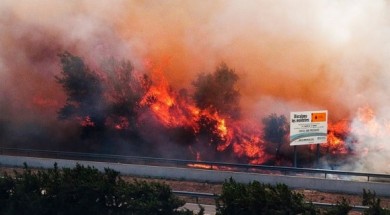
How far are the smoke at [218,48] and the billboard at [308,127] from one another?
298 cm

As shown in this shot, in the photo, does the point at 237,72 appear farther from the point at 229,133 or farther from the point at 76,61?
the point at 76,61

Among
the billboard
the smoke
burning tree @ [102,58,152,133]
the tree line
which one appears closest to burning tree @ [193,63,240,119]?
the smoke

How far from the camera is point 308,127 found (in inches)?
747

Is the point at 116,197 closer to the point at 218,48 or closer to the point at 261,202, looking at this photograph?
the point at 261,202

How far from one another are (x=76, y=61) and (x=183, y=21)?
5.10 m

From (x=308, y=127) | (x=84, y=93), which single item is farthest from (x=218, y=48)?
(x=308, y=127)

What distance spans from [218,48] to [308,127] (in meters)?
7.03

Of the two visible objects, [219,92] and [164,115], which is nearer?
[219,92]

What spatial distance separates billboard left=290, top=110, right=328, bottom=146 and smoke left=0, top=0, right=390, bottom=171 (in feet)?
9.78

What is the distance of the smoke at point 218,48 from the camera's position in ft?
75.3

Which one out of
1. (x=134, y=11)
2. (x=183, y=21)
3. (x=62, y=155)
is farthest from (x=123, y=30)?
(x=62, y=155)

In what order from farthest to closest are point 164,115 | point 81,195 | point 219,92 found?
point 164,115 → point 219,92 → point 81,195

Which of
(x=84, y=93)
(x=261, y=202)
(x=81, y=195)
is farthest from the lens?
(x=84, y=93)

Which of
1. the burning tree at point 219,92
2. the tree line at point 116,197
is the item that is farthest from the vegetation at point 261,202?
the burning tree at point 219,92
